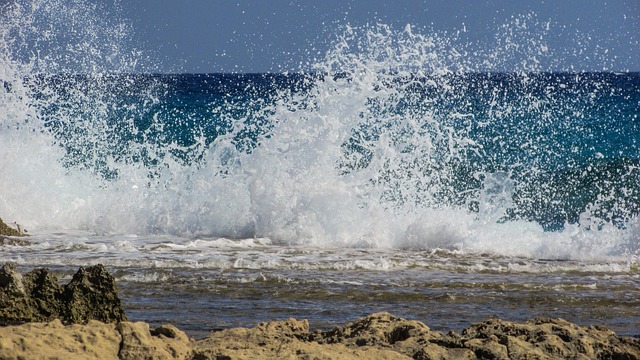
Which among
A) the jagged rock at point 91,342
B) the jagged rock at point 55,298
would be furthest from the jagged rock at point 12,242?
the jagged rock at point 91,342

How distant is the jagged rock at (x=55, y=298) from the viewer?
386 centimetres

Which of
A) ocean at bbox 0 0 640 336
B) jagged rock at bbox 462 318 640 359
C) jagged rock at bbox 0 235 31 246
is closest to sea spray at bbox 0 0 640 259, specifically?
ocean at bbox 0 0 640 336

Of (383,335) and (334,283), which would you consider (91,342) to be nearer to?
(383,335)

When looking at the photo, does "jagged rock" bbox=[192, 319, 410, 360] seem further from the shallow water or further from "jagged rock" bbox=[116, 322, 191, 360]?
the shallow water

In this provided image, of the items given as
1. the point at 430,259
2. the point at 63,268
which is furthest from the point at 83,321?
the point at 430,259

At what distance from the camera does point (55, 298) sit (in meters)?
3.94

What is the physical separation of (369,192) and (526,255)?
78.1 inches

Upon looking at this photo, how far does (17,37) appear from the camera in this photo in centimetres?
1531

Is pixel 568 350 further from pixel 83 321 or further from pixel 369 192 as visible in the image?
pixel 369 192

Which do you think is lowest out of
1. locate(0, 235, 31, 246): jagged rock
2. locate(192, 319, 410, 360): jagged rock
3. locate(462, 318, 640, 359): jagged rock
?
locate(192, 319, 410, 360): jagged rock

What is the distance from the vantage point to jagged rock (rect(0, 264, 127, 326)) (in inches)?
152

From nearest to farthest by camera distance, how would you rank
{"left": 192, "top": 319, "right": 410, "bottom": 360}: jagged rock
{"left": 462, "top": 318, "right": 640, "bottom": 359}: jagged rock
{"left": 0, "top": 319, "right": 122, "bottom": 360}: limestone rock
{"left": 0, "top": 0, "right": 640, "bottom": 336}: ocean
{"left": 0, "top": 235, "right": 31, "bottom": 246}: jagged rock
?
{"left": 0, "top": 319, "right": 122, "bottom": 360}: limestone rock, {"left": 192, "top": 319, "right": 410, "bottom": 360}: jagged rock, {"left": 462, "top": 318, "right": 640, "bottom": 359}: jagged rock, {"left": 0, "top": 0, "right": 640, "bottom": 336}: ocean, {"left": 0, "top": 235, "right": 31, "bottom": 246}: jagged rock

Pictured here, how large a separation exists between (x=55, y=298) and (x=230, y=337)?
86 centimetres

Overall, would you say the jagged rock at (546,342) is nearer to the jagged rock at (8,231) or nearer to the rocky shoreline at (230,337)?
the rocky shoreline at (230,337)
